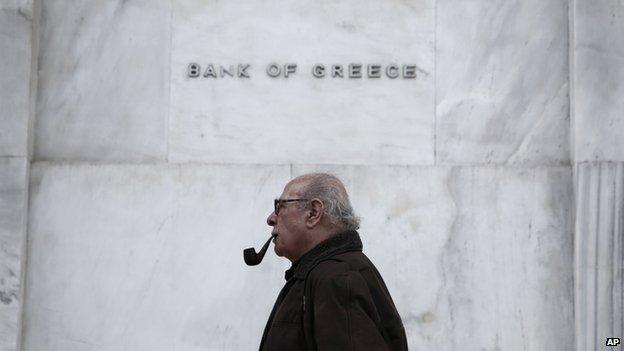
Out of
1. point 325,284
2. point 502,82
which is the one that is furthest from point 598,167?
point 325,284

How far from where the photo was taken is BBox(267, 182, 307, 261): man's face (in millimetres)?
5672

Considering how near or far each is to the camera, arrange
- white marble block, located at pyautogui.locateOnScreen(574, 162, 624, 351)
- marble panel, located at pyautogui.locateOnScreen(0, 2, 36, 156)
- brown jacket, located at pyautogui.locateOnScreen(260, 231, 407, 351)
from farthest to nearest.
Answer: marble panel, located at pyautogui.locateOnScreen(0, 2, 36, 156) < white marble block, located at pyautogui.locateOnScreen(574, 162, 624, 351) < brown jacket, located at pyautogui.locateOnScreen(260, 231, 407, 351)

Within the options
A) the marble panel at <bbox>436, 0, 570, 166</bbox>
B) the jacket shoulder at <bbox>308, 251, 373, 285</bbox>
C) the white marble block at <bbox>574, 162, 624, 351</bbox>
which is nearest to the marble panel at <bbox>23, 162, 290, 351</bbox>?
the marble panel at <bbox>436, 0, 570, 166</bbox>

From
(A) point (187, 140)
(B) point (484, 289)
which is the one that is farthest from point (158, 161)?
(B) point (484, 289)

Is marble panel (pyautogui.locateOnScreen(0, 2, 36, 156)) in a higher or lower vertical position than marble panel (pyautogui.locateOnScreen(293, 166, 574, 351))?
higher

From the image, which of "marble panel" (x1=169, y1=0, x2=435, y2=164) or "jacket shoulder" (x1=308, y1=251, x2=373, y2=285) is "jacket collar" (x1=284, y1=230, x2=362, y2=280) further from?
"marble panel" (x1=169, y1=0, x2=435, y2=164)

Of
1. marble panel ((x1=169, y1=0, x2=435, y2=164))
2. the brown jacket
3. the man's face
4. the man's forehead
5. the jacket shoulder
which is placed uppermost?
marble panel ((x1=169, y1=0, x2=435, y2=164))

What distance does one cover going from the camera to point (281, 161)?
8.56m

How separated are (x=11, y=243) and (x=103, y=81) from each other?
1.24 m

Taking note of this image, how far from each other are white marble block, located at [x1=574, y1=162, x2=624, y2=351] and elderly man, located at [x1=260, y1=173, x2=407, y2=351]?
9.69 feet

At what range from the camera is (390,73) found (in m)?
8.61

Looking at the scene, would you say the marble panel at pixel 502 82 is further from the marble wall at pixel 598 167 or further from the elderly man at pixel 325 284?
the elderly man at pixel 325 284

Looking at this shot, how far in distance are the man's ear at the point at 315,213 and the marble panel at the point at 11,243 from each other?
3280mm

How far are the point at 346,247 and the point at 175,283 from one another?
3070 millimetres
